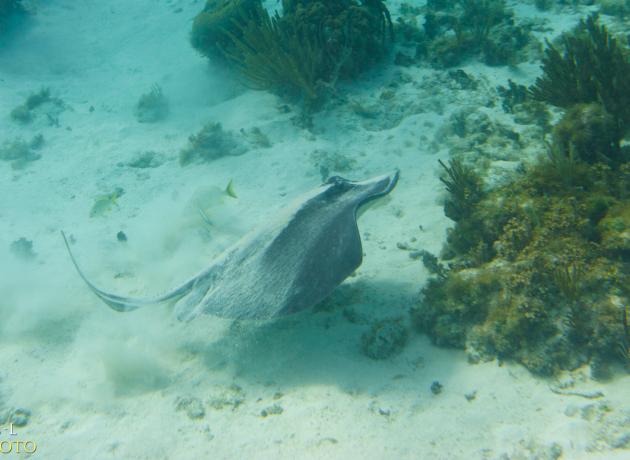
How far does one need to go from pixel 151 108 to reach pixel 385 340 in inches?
401

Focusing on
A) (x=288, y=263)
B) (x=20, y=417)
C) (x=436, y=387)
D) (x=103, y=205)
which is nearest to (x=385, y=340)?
(x=436, y=387)

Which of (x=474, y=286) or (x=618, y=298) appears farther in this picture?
(x=474, y=286)

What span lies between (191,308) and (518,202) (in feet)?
12.1

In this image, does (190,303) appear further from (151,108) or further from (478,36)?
(478,36)

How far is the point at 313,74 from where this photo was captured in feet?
28.3

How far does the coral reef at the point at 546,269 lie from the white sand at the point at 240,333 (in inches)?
9.1

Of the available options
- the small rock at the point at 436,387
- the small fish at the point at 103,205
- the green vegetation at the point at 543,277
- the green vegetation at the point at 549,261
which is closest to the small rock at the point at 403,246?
the green vegetation at the point at 549,261

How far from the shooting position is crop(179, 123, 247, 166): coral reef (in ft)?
28.2

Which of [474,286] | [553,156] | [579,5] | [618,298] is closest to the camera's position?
[618,298]

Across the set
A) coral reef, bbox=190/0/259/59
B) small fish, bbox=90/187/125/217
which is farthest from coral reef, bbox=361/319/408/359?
coral reef, bbox=190/0/259/59

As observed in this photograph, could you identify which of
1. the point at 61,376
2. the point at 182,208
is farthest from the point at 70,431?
the point at 182,208

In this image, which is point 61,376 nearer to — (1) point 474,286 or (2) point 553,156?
(1) point 474,286

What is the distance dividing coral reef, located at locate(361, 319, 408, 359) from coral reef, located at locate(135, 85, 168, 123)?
940cm

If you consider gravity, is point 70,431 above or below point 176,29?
below
